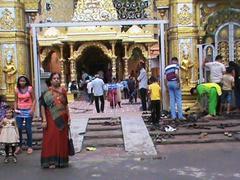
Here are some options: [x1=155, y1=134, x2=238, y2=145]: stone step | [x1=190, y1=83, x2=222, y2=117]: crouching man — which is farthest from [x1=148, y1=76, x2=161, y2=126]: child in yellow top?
[x1=190, y1=83, x2=222, y2=117]: crouching man

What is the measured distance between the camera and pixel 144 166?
7230 millimetres

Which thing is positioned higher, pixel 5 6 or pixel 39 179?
pixel 5 6

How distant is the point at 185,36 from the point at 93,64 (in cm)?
1842

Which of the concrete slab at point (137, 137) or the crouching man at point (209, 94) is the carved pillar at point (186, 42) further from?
the concrete slab at point (137, 137)

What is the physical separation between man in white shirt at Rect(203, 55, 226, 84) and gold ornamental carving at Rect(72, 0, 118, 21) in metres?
14.7

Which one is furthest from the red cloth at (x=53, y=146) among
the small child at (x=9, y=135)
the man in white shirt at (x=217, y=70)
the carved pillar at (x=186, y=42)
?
the carved pillar at (x=186, y=42)

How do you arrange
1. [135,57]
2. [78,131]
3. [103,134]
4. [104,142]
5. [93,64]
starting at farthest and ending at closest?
1. [93,64]
2. [135,57]
3. [78,131]
4. [103,134]
5. [104,142]

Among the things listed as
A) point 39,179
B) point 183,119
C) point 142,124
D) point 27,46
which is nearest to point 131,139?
point 142,124

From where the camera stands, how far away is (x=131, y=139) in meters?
9.18

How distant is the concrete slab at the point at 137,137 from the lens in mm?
8414

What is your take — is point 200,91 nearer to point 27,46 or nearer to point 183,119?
point 183,119

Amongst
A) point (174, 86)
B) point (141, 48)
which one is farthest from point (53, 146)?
point (141, 48)

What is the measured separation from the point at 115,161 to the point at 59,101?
1422 mm

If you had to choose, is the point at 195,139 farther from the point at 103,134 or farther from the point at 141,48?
the point at 141,48
